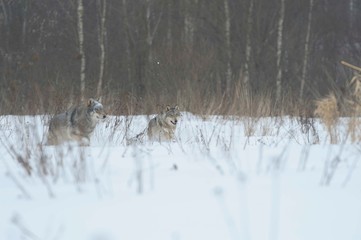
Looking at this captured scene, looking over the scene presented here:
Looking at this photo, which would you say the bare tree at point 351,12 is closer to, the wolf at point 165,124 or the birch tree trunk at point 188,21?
the birch tree trunk at point 188,21

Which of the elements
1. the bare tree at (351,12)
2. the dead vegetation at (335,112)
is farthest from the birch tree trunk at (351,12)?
the dead vegetation at (335,112)

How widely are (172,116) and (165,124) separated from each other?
209mm

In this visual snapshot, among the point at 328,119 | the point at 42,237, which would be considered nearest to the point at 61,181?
the point at 42,237

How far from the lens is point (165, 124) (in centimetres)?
941

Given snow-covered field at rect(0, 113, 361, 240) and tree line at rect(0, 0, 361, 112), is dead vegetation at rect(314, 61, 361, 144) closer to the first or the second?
snow-covered field at rect(0, 113, 361, 240)

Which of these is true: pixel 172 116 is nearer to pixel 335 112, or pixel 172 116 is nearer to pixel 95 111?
pixel 95 111

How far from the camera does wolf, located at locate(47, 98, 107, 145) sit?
8063mm

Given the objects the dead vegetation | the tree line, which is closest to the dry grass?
the dead vegetation

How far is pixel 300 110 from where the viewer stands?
8961mm

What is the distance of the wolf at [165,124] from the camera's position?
9.24 meters

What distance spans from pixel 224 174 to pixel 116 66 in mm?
17858

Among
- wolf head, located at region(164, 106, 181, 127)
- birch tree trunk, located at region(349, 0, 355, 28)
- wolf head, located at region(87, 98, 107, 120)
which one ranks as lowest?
wolf head, located at region(164, 106, 181, 127)

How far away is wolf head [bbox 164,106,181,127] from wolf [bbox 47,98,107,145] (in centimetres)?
140

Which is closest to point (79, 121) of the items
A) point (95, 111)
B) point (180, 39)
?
point (95, 111)
